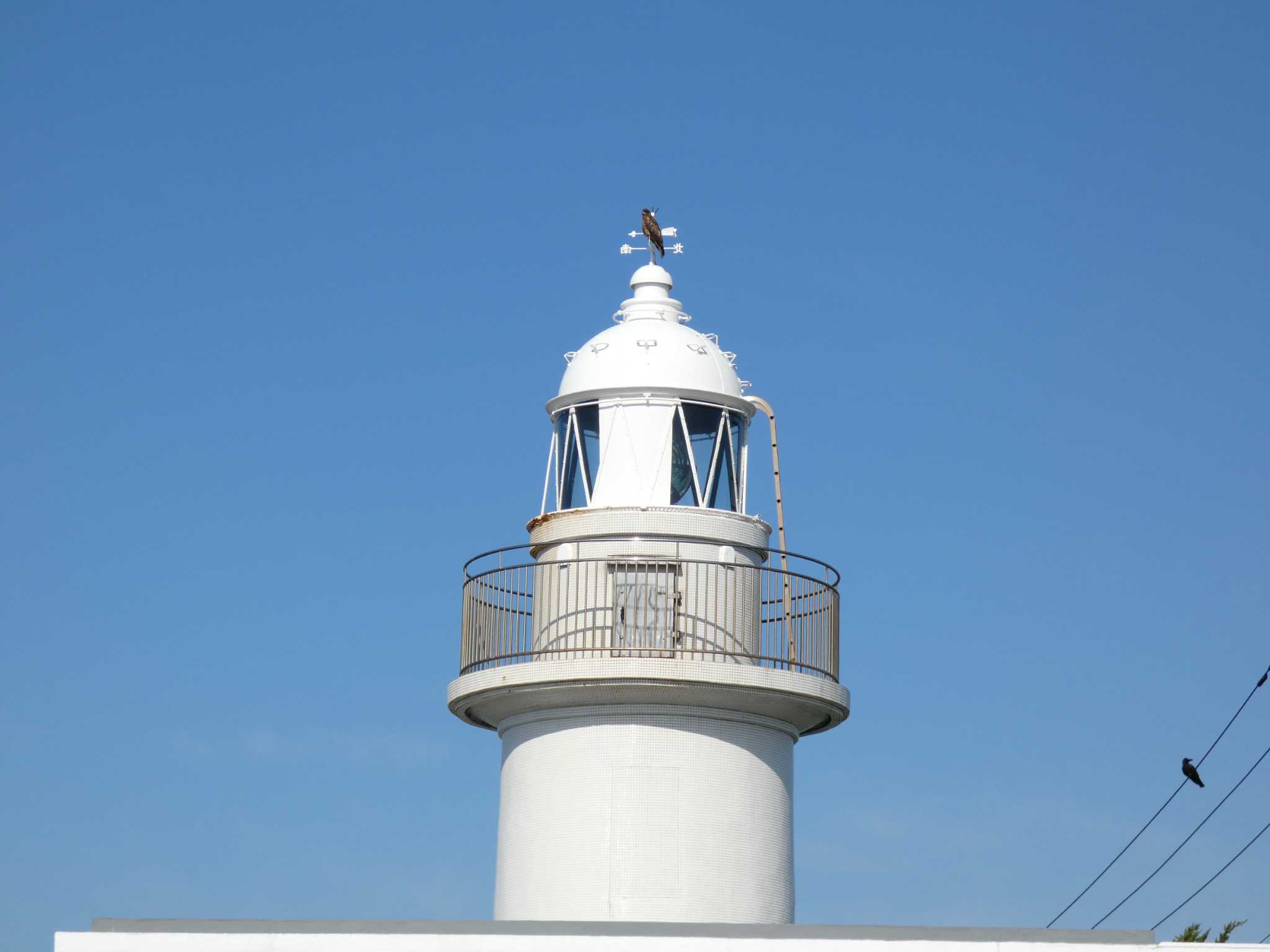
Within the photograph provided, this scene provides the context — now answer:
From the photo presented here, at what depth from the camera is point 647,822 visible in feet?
74.1

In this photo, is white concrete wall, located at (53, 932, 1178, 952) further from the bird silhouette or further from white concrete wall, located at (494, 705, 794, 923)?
the bird silhouette

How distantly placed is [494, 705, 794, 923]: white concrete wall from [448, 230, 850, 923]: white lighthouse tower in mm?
19

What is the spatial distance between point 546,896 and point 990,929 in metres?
5.08

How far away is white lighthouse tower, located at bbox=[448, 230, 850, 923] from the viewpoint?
22516mm

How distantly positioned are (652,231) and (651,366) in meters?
2.05

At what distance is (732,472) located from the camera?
2398cm

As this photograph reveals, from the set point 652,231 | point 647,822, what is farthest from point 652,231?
point 647,822

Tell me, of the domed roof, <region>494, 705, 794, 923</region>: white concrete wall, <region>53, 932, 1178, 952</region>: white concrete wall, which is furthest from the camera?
the domed roof

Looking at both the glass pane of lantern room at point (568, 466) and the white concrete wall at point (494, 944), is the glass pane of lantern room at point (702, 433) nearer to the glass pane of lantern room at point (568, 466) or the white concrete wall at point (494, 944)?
the glass pane of lantern room at point (568, 466)

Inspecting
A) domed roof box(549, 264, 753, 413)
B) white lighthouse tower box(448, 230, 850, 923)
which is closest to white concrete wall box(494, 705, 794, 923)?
white lighthouse tower box(448, 230, 850, 923)

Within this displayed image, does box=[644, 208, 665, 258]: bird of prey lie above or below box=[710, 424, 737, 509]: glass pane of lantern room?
above

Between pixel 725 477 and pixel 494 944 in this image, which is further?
pixel 725 477

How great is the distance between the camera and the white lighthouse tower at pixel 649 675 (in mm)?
22516

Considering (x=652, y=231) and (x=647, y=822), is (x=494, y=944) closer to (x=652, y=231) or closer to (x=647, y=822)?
(x=647, y=822)
